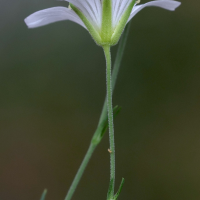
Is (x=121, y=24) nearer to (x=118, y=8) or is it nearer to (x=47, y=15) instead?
(x=118, y=8)

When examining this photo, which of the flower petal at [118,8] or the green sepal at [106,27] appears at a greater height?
the flower petal at [118,8]

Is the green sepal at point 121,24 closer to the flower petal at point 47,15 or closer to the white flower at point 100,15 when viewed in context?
the white flower at point 100,15

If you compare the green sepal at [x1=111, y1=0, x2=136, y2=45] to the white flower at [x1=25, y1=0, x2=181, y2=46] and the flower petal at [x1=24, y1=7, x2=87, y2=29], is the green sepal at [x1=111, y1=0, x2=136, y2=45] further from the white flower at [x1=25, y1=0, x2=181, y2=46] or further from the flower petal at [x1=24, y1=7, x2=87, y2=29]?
the flower petal at [x1=24, y1=7, x2=87, y2=29]

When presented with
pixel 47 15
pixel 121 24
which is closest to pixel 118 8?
pixel 121 24

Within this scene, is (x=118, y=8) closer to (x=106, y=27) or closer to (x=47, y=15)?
(x=106, y=27)

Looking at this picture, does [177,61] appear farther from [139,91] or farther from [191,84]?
[139,91]

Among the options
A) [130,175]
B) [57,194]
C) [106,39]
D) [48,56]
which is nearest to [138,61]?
[48,56]

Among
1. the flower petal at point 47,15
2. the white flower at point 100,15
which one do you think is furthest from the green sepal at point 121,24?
the flower petal at point 47,15

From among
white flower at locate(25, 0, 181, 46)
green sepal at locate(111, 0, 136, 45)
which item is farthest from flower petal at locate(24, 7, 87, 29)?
green sepal at locate(111, 0, 136, 45)
